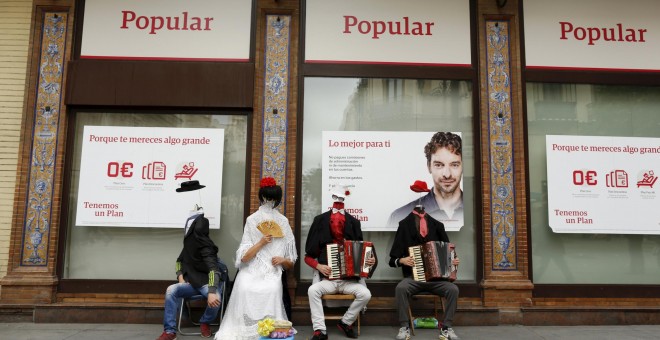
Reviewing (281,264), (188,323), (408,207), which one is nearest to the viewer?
(281,264)

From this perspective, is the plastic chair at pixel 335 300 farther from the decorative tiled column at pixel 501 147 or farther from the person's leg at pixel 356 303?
the decorative tiled column at pixel 501 147

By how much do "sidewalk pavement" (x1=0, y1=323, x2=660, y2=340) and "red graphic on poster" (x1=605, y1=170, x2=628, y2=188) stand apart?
210 cm

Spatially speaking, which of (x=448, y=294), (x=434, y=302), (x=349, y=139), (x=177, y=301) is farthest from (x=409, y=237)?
(x=177, y=301)

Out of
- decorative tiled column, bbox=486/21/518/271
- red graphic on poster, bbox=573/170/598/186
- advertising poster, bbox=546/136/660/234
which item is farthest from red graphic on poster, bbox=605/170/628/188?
decorative tiled column, bbox=486/21/518/271

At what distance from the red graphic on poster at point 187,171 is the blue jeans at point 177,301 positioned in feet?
5.88

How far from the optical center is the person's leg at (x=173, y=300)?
6109 mm

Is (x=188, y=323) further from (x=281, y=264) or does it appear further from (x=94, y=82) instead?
(x=94, y=82)

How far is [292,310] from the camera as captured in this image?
Result: 7.11m

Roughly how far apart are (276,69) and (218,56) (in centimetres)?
96

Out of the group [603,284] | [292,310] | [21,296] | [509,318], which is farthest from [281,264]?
[603,284]

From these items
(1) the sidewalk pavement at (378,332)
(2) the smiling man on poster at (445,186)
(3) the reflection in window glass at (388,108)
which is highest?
(3) the reflection in window glass at (388,108)

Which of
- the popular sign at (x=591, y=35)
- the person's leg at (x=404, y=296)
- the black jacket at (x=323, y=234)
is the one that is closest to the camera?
the person's leg at (x=404, y=296)

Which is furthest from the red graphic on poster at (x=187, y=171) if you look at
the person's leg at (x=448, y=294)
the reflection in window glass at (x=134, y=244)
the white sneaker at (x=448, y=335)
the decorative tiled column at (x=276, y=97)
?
the white sneaker at (x=448, y=335)

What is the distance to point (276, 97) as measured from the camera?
7.62 m
